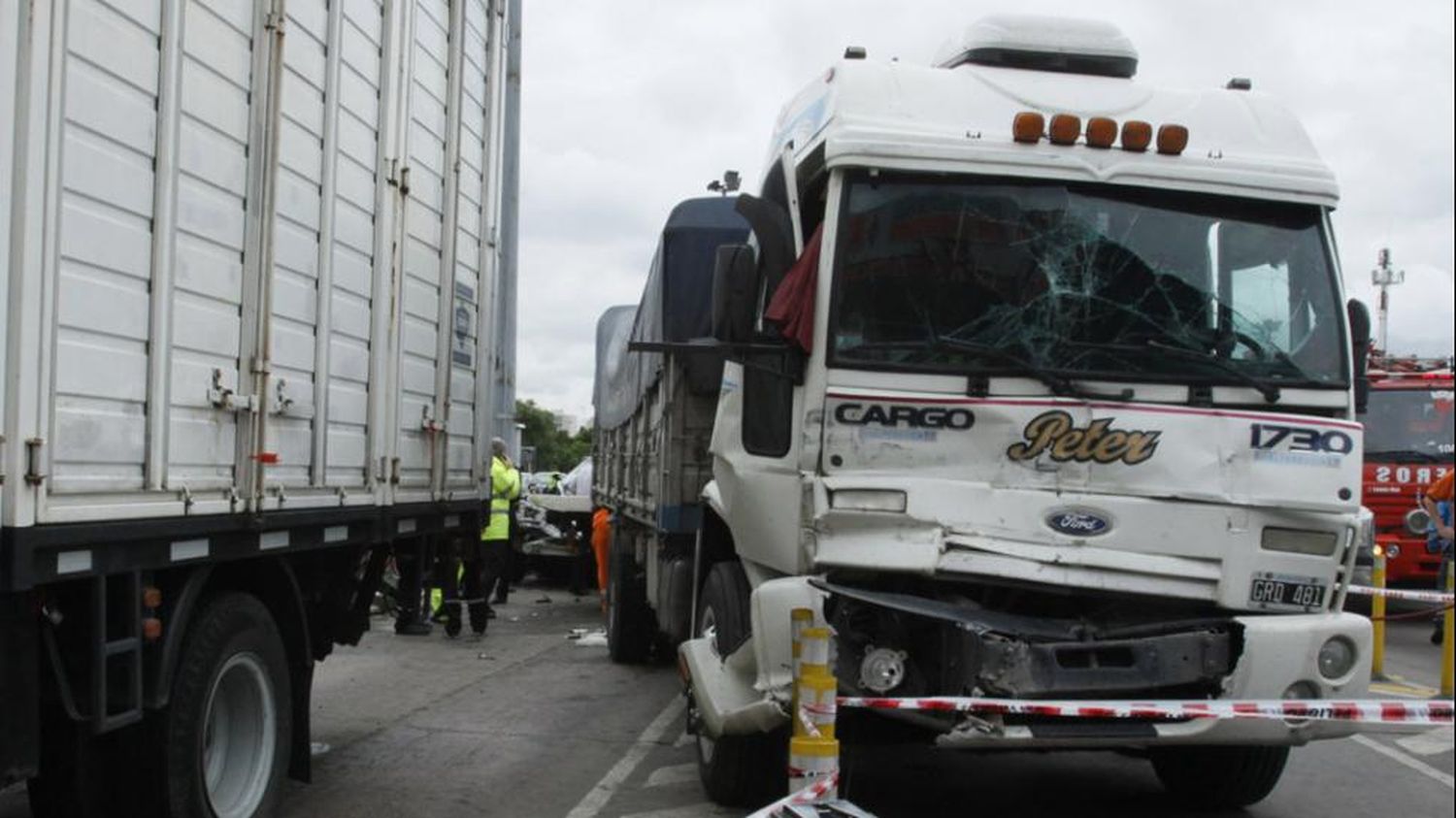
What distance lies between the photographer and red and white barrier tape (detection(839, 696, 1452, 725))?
4.93 metres

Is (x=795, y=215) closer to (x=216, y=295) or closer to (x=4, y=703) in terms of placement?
(x=216, y=295)

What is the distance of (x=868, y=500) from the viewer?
5.27m

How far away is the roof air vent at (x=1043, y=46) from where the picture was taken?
652 cm

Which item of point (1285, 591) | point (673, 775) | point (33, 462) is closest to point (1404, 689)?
point (1285, 591)

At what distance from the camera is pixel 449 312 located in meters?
7.89

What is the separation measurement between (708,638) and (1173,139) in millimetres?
3029

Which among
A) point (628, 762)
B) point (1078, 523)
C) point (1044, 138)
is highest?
point (1044, 138)

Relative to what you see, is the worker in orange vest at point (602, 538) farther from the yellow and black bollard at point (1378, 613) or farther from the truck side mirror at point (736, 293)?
the truck side mirror at point (736, 293)

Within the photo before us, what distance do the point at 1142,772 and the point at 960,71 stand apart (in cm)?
399

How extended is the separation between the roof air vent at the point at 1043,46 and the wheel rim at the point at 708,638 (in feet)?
9.46

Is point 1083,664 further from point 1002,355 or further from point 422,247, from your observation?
point 422,247

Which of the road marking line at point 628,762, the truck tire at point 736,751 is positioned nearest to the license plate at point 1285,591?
the truck tire at point 736,751

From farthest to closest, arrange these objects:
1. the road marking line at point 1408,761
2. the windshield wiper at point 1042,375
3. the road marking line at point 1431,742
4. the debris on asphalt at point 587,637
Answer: the debris on asphalt at point 587,637 < the road marking line at point 1431,742 < the road marking line at point 1408,761 < the windshield wiper at point 1042,375

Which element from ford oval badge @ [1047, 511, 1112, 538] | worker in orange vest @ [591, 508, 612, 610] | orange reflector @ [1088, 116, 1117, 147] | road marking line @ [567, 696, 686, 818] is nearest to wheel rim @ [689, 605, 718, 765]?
road marking line @ [567, 696, 686, 818]
